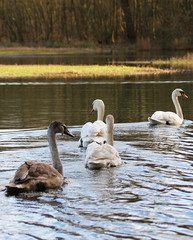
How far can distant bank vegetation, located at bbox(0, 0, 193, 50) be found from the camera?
241ft

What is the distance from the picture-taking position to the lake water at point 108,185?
7.46 m

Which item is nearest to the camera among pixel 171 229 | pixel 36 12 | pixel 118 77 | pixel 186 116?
pixel 171 229

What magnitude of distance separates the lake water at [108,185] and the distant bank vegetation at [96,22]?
53.4m

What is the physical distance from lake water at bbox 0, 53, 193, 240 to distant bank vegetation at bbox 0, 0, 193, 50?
53.4 m

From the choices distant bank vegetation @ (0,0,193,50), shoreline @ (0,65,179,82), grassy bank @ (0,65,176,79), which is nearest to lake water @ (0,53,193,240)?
shoreline @ (0,65,179,82)

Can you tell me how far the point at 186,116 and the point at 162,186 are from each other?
994 cm

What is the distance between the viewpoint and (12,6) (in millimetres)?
82125

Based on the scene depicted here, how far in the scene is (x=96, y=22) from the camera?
77125 millimetres

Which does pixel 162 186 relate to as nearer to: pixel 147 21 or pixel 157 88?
pixel 157 88

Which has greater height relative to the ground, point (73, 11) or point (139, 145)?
point (73, 11)

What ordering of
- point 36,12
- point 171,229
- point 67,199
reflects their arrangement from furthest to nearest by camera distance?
point 36,12 < point 67,199 < point 171,229

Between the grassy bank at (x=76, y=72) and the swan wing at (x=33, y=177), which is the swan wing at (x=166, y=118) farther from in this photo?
the grassy bank at (x=76, y=72)

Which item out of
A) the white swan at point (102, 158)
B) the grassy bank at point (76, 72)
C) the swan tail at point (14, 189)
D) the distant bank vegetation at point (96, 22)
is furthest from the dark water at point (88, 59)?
the swan tail at point (14, 189)

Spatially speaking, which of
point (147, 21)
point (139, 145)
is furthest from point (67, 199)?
point (147, 21)
